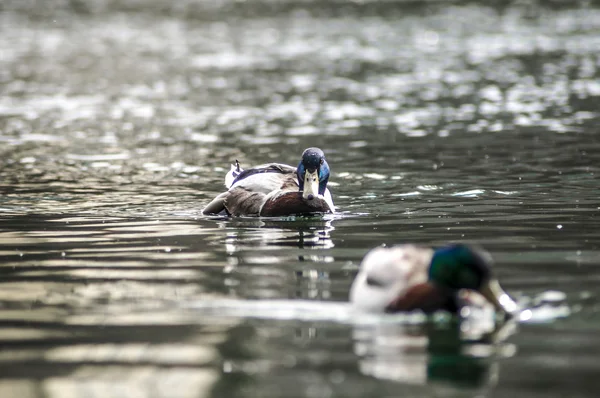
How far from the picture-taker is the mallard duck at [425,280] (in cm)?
873

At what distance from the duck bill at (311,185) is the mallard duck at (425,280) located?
5.22 m

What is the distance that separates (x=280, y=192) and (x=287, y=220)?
0.40 metres

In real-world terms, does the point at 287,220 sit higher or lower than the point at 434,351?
higher

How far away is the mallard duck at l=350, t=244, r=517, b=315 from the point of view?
344 inches

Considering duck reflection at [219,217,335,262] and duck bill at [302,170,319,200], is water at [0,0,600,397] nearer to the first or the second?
duck reflection at [219,217,335,262]

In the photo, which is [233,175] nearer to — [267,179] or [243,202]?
[267,179]

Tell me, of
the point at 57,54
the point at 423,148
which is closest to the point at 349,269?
the point at 423,148

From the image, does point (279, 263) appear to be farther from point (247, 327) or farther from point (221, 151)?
point (221, 151)

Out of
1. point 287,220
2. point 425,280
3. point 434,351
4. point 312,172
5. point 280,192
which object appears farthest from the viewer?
point 280,192

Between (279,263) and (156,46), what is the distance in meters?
36.3

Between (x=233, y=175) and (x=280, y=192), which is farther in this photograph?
(x=233, y=175)

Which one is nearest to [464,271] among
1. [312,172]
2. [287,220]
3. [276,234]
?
[276,234]

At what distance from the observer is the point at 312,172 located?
47.8 feet

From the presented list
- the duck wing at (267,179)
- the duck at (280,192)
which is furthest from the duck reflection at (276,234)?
the duck wing at (267,179)
